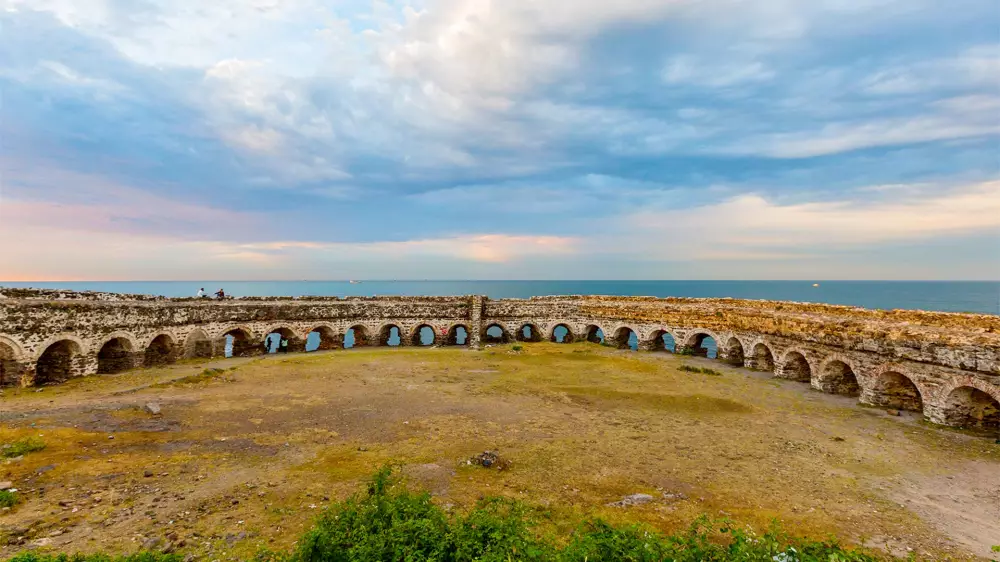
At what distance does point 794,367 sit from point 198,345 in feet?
111

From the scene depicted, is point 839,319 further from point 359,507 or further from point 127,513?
point 127,513

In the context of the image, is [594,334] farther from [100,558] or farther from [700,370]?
[100,558]

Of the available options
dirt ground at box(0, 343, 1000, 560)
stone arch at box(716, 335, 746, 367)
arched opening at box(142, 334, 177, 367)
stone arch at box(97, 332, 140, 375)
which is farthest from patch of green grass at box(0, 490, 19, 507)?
stone arch at box(716, 335, 746, 367)

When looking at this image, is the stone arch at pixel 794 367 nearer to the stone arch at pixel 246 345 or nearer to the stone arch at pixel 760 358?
the stone arch at pixel 760 358

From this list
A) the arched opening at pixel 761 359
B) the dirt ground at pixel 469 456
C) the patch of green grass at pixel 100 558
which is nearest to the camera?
the patch of green grass at pixel 100 558

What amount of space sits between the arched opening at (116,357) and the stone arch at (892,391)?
3450 centimetres

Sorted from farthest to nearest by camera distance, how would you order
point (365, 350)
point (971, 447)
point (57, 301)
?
1. point (365, 350)
2. point (57, 301)
3. point (971, 447)

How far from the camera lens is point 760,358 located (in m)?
24.8

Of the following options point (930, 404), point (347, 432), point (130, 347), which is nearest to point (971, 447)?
point (930, 404)

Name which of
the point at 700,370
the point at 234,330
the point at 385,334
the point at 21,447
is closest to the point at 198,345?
the point at 234,330

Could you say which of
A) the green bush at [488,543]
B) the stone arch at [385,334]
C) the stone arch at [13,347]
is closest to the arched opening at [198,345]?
the stone arch at [13,347]

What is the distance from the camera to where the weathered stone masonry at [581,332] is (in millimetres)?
15438

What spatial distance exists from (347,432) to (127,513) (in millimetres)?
5674

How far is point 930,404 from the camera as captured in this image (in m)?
15.4
